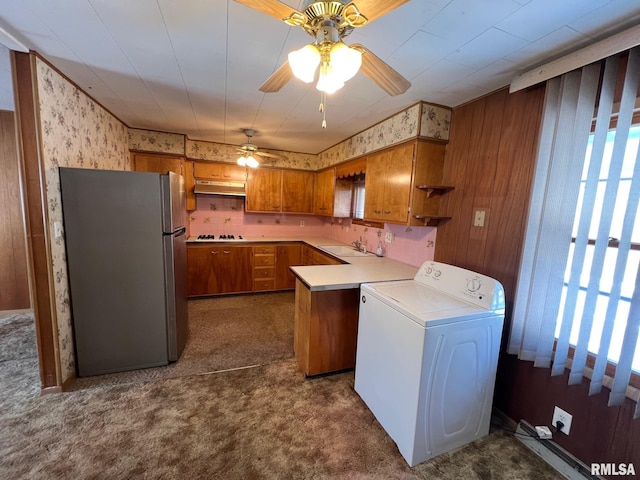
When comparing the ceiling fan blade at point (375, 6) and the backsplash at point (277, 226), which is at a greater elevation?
the ceiling fan blade at point (375, 6)

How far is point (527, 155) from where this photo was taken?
173 cm

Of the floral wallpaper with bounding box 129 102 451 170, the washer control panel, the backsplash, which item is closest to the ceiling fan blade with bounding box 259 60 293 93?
the floral wallpaper with bounding box 129 102 451 170

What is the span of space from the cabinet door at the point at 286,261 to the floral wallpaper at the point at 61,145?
253 centimetres

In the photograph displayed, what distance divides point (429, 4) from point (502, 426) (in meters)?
2.53

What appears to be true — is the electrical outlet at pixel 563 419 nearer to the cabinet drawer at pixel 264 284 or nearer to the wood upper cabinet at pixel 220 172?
the cabinet drawer at pixel 264 284

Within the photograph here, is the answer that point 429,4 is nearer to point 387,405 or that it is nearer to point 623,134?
point 623,134

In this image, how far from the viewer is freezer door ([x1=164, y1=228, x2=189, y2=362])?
7.36 ft

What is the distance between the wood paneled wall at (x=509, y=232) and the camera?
1.38 m

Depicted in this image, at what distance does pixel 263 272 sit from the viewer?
4.21m

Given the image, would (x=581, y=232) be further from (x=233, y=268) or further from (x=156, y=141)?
(x=156, y=141)

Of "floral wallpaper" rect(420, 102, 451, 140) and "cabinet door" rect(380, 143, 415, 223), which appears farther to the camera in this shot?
"cabinet door" rect(380, 143, 415, 223)

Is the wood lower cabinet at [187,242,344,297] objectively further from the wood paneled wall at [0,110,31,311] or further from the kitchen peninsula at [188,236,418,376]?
the wood paneled wall at [0,110,31,311]

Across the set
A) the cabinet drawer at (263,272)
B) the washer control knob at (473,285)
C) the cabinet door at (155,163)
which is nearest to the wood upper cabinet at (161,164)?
the cabinet door at (155,163)

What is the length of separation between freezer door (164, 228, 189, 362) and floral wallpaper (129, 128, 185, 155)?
172 centimetres
